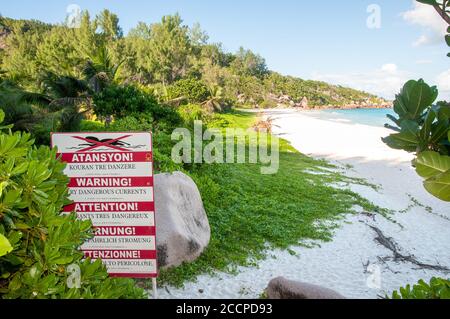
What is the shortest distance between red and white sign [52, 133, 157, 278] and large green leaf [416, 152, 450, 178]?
2.76 m

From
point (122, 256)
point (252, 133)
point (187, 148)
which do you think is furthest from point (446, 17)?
point (252, 133)

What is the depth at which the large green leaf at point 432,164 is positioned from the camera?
4.60 feet

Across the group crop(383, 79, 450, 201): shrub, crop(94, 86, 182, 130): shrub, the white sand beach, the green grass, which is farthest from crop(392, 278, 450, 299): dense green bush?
crop(94, 86, 182, 130): shrub

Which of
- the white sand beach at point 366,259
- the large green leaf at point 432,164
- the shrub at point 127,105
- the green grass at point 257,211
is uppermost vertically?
the shrub at point 127,105

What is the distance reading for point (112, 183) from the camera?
374cm

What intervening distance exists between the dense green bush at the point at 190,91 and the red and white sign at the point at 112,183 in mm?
32270

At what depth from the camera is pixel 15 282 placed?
1.57 metres

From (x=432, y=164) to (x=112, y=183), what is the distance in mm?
3098

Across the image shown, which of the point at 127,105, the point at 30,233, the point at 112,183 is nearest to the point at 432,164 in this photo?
the point at 30,233

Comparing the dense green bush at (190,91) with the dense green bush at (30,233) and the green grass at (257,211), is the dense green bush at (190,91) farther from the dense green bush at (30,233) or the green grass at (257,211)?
the dense green bush at (30,233)

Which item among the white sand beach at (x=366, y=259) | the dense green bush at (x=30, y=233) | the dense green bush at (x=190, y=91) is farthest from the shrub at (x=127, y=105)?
the dense green bush at (x=190, y=91)

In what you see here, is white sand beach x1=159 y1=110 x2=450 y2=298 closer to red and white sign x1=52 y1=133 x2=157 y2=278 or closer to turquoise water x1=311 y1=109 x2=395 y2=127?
red and white sign x1=52 y1=133 x2=157 y2=278
